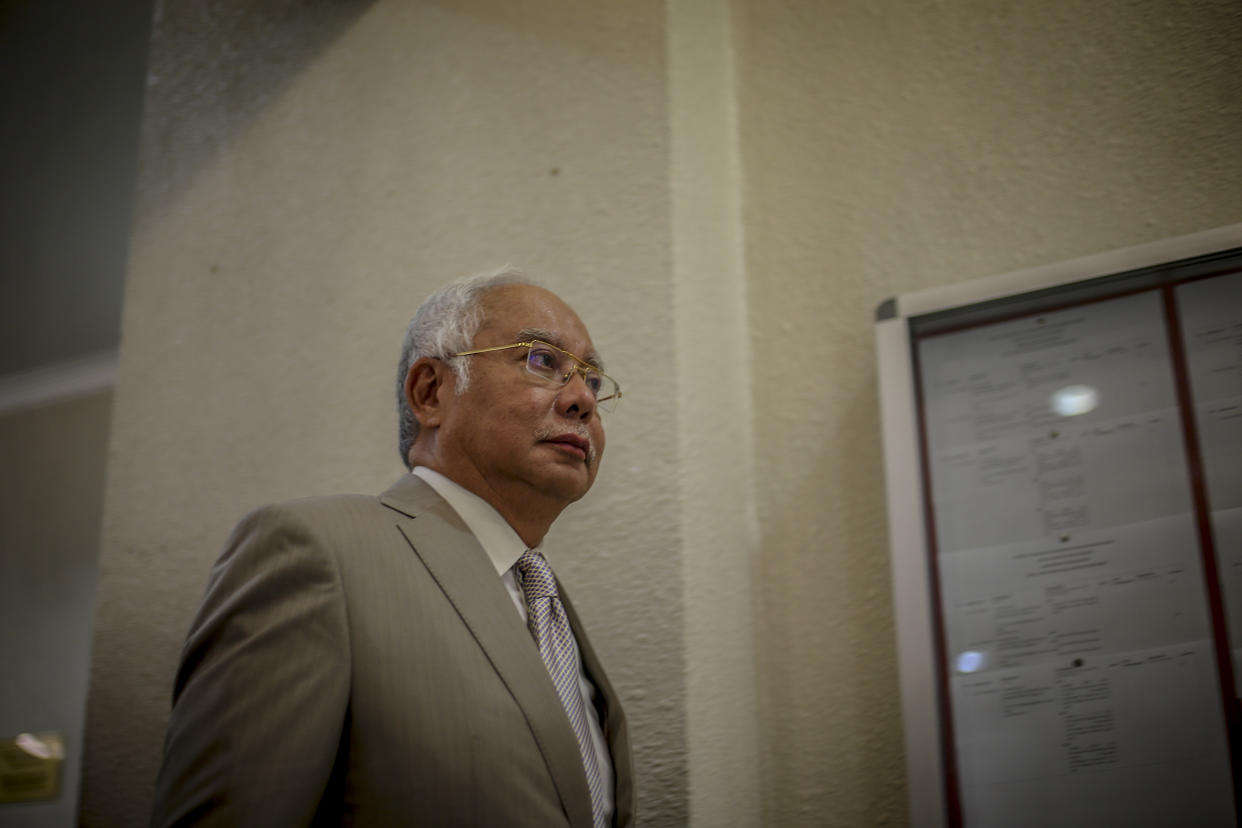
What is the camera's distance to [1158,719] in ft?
3.70

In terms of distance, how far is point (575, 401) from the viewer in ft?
3.96

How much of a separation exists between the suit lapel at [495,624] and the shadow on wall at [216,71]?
4.06 feet

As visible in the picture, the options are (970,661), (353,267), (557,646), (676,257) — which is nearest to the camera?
(557,646)

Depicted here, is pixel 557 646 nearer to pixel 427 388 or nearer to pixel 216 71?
pixel 427 388

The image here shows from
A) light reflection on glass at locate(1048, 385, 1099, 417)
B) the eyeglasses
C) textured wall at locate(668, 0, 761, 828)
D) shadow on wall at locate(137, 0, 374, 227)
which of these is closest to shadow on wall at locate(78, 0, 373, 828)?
shadow on wall at locate(137, 0, 374, 227)

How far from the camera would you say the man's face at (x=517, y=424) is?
3.82 feet

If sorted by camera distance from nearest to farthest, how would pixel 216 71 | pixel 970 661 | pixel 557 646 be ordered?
pixel 557 646 < pixel 970 661 < pixel 216 71

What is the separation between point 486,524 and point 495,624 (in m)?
0.16

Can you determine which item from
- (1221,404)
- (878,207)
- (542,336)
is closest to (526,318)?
(542,336)

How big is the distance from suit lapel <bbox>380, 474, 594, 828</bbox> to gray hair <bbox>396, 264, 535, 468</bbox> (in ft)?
0.54

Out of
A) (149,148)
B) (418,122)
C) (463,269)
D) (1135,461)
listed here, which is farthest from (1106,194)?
(149,148)

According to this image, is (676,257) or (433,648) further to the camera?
(676,257)

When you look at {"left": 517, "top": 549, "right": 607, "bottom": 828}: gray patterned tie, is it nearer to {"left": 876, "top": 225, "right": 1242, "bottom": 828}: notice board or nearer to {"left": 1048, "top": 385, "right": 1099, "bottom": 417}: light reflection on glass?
{"left": 876, "top": 225, "right": 1242, "bottom": 828}: notice board

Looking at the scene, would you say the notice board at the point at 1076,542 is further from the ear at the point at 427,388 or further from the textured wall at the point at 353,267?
the ear at the point at 427,388
